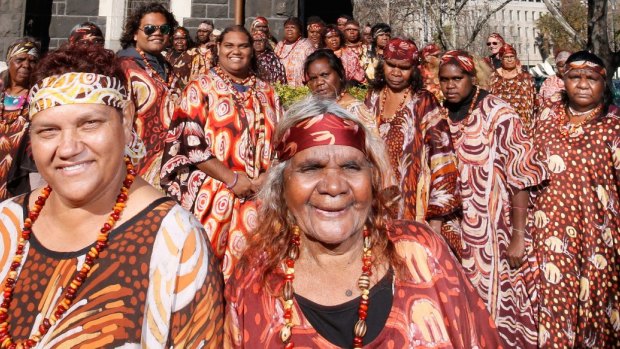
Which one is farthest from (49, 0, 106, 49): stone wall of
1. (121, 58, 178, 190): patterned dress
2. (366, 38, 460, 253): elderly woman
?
(366, 38, 460, 253): elderly woman

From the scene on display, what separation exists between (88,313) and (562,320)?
3.94 meters

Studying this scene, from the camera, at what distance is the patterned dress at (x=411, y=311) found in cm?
225

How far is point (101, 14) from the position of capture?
1248cm

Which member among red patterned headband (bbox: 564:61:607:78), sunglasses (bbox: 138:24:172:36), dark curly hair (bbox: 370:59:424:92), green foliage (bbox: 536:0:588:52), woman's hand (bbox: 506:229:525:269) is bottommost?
woman's hand (bbox: 506:229:525:269)

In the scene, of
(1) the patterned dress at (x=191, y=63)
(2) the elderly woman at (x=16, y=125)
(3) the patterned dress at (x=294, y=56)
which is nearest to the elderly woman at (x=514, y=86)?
(3) the patterned dress at (x=294, y=56)

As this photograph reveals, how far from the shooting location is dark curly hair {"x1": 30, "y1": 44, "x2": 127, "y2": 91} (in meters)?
2.23

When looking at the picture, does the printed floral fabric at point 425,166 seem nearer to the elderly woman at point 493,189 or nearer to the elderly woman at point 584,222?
the elderly woman at point 493,189

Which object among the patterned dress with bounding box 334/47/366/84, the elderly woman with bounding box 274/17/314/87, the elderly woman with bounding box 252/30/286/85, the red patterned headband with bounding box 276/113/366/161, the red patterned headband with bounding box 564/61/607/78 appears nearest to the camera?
the red patterned headband with bounding box 276/113/366/161

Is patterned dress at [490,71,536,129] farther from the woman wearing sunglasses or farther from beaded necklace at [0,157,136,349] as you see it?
beaded necklace at [0,157,136,349]

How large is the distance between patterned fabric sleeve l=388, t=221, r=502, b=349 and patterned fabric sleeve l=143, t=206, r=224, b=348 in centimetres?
68

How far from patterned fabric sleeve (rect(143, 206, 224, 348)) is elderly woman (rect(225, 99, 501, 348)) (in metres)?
0.14

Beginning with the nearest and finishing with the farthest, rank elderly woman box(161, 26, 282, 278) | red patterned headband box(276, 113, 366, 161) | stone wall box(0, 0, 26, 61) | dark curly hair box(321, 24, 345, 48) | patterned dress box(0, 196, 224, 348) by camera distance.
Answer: patterned dress box(0, 196, 224, 348) < red patterned headband box(276, 113, 366, 161) < elderly woman box(161, 26, 282, 278) < dark curly hair box(321, 24, 345, 48) < stone wall box(0, 0, 26, 61)

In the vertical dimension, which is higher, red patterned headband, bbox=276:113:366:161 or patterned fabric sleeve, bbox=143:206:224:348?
red patterned headband, bbox=276:113:366:161

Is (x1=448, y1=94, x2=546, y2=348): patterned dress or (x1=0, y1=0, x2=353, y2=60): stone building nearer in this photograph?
(x1=448, y1=94, x2=546, y2=348): patterned dress
